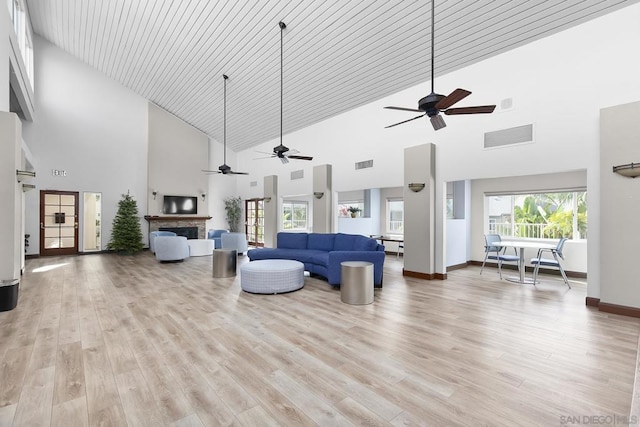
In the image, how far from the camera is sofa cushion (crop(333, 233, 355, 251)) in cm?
624

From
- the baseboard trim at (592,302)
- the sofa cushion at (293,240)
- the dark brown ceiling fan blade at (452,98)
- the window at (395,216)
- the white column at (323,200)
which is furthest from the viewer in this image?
the window at (395,216)

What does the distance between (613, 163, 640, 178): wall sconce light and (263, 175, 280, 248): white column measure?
8.62 meters

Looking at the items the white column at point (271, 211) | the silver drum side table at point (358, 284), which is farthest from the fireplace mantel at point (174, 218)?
the silver drum side table at point (358, 284)

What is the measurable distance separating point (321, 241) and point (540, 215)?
18.3 feet

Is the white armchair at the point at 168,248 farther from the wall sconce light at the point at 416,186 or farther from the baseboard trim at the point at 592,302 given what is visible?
the baseboard trim at the point at 592,302

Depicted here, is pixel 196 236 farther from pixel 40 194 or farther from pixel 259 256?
pixel 259 256

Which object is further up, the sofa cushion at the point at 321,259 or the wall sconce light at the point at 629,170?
the wall sconce light at the point at 629,170

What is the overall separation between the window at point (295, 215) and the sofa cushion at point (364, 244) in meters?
7.35

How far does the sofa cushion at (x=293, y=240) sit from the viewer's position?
23.4ft

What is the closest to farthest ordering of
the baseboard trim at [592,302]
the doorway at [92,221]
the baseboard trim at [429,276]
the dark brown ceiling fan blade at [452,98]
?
the dark brown ceiling fan blade at [452,98] < the baseboard trim at [592,302] < the baseboard trim at [429,276] < the doorway at [92,221]

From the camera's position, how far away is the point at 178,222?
1155cm

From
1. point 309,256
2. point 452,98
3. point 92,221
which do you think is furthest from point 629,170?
point 92,221

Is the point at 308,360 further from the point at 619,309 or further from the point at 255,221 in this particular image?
the point at 255,221

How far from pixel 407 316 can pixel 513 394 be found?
1738 millimetres
